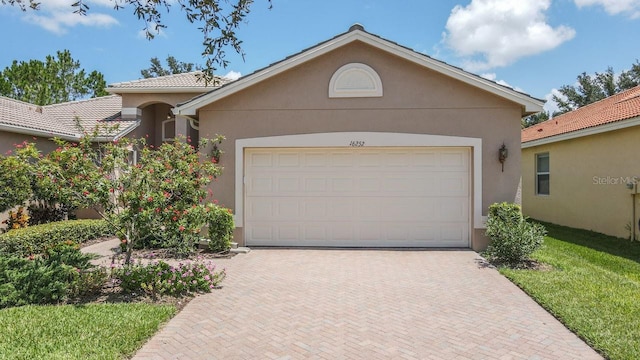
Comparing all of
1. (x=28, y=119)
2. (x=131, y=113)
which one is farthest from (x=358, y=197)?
(x=28, y=119)

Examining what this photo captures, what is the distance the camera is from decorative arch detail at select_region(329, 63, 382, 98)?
10180 mm

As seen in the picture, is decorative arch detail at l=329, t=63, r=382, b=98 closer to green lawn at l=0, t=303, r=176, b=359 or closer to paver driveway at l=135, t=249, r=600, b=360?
paver driveway at l=135, t=249, r=600, b=360

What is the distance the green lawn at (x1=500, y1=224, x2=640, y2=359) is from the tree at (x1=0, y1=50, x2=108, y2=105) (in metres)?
33.6

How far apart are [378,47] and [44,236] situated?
31.4ft

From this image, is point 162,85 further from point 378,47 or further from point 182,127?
point 378,47

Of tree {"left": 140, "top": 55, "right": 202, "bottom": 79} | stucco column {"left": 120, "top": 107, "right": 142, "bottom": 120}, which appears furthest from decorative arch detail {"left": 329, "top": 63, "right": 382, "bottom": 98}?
tree {"left": 140, "top": 55, "right": 202, "bottom": 79}

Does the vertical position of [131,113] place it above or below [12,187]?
above

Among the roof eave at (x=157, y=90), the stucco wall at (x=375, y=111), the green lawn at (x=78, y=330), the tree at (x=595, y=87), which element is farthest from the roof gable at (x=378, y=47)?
the tree at (x=595, y=87)

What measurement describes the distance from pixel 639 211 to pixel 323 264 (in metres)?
9.12

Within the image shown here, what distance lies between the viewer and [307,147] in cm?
1041

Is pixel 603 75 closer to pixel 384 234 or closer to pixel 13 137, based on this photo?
pixel 384 234

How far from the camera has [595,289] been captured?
6.73 meters

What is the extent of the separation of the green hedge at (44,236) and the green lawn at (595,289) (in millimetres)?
8248

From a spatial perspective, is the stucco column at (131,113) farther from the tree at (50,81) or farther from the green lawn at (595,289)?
the tree at (50,81)
